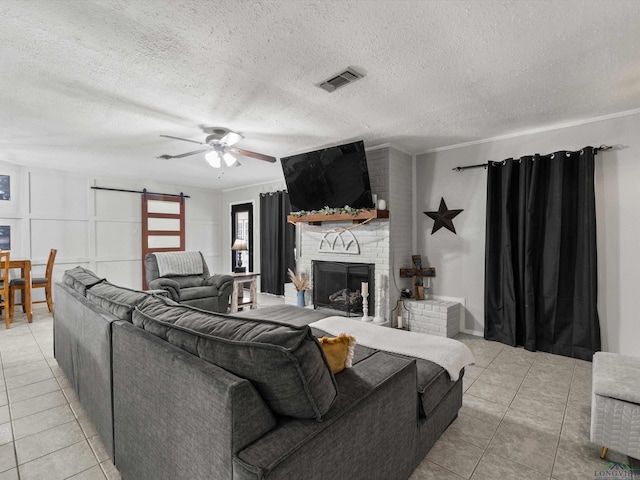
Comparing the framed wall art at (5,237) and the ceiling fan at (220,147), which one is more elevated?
the ceiling fan at (220,147)

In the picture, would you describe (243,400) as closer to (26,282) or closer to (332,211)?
(332,211)

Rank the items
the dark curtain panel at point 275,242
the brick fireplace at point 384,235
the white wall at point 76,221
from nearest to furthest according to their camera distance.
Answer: the brick fireplace at point 384,235, the white wall at point 76,221, the dark curtain panel at point 275,242

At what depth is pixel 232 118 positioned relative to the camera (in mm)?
→ 3158

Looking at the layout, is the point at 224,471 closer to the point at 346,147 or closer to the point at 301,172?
the point at 346,147

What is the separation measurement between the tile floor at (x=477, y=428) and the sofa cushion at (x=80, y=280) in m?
0.82

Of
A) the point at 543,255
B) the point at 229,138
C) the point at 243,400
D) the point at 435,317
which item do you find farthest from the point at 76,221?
the point at 543,255

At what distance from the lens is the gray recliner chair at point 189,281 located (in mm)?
Answer: 4594

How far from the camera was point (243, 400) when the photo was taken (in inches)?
38.1

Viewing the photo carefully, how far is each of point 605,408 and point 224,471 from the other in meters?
1.98

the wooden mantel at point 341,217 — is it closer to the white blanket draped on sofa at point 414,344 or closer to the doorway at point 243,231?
the white blanket draped on sofa at point 414,344

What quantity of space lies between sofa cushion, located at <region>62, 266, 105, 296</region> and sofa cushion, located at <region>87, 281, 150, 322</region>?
152 millimetres

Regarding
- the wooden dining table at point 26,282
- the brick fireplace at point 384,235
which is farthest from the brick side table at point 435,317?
the wooden dining table at point 26,282

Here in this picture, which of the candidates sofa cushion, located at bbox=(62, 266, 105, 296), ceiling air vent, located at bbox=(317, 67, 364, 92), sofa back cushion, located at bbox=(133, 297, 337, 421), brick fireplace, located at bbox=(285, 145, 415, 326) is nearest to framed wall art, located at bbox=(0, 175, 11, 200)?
sofa cushion, located at bbox=(62, 266, 105, 296)

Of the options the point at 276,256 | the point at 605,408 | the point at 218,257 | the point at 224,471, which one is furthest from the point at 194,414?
the point at 218,257
